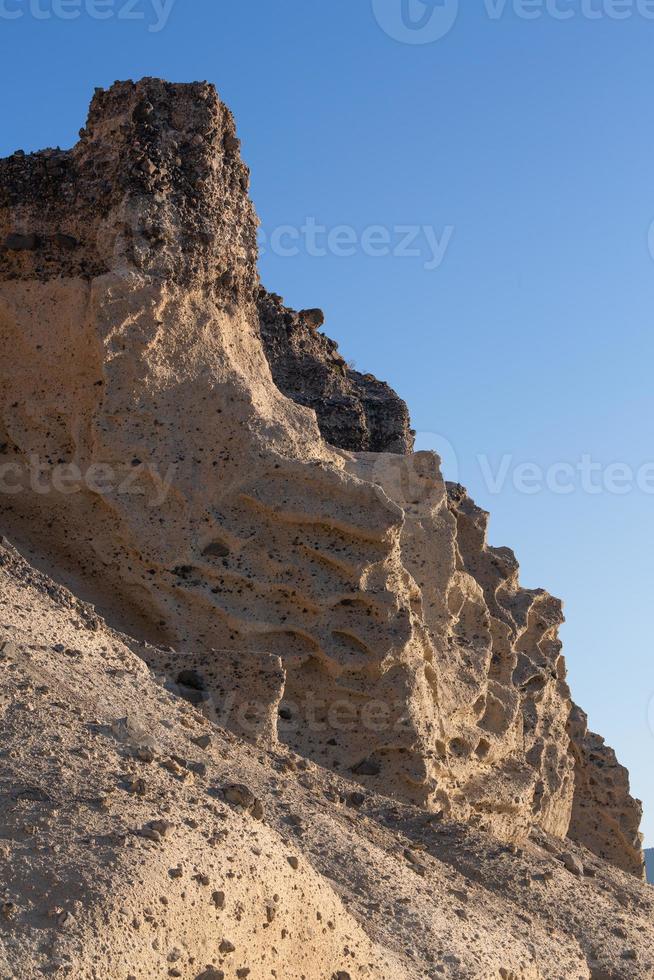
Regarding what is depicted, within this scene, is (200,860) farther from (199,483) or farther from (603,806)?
(603,806)

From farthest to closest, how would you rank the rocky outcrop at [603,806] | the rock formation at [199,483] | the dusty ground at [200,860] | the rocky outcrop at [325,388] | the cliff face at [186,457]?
1. the rocky outcrop at [603,806]
2. the rocky outcrop at [325,388]
3. the cliff face at [186,457]
4. the rock formation at [199,483]
5. the dusty ground at [200,860]

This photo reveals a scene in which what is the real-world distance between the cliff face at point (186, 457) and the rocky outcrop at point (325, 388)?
7.64 ft

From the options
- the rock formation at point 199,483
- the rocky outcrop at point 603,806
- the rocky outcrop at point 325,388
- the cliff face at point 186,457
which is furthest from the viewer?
the rocky outcrop at point 603,806

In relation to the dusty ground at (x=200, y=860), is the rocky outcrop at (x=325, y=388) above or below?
above

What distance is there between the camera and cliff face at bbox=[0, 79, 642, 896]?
11.3 meters

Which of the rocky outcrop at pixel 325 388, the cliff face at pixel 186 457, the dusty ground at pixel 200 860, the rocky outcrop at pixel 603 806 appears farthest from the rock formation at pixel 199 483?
the rocky outcrop at pixel 603 806

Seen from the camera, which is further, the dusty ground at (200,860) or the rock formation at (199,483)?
the rock formation at (199,483)

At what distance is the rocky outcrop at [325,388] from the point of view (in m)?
14.8

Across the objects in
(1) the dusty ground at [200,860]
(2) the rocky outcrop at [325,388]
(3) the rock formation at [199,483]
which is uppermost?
(2) the rocky outcrop at [325,388]

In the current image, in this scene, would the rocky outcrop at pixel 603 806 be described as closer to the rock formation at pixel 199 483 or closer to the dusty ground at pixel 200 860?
the rock formation at pixel 199 483

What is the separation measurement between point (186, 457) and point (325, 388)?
386cm

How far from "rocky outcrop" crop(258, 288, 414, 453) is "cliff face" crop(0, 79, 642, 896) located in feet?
7.64

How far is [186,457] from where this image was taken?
11492mm

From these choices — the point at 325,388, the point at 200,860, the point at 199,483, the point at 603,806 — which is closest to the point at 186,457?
the point at 199,483
